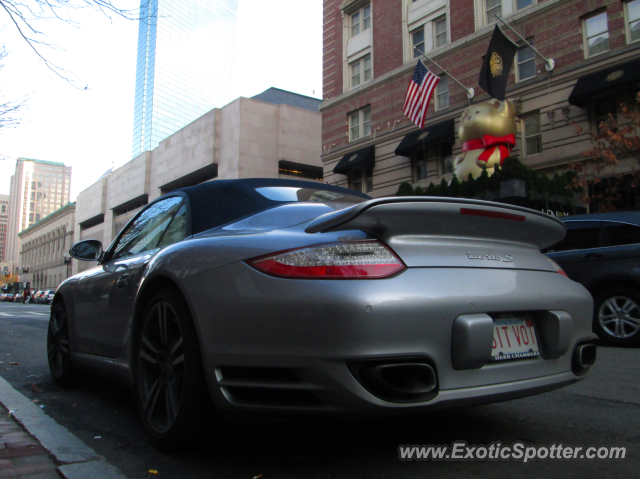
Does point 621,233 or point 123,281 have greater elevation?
point 621,233

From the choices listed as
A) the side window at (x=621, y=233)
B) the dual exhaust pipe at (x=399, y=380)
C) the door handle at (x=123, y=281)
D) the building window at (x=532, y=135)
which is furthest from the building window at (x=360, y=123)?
the dual exhaust pipe at (x=399, y=380)

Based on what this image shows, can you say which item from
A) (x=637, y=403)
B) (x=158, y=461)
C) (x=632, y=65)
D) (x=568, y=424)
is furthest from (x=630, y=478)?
(x=632, y=65)

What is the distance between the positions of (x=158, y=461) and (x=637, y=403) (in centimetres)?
291

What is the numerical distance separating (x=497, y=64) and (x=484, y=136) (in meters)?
2.57

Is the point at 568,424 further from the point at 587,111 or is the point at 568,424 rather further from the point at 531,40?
the point at 531,40

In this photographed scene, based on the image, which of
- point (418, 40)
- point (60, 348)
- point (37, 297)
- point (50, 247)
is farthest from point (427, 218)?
point (50, 247)

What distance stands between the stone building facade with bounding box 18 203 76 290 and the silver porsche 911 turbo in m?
76.5

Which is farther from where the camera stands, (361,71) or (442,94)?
(361,71)

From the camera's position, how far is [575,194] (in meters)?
15.6

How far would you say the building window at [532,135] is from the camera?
1909 cm

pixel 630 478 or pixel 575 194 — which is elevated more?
pixel 575 194

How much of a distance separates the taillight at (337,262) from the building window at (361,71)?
25671 millimetres

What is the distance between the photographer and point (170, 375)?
239 cm

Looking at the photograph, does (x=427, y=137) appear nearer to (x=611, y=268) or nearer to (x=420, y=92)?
(x=420, y=92)
